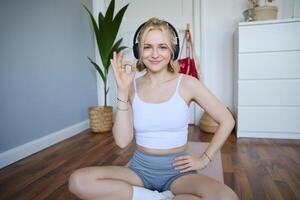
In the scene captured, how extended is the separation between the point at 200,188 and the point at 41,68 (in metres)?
1.87

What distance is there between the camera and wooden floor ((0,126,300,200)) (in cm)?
136

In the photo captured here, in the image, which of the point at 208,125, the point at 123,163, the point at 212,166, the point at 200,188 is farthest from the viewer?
the point at 208,125

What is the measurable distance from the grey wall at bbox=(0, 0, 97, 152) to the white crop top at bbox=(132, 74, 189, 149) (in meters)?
1.34

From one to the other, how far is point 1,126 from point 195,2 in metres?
2.31

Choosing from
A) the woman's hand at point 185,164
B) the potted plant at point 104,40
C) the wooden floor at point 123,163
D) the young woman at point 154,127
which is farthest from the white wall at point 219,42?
the woman's hand at point 185,164

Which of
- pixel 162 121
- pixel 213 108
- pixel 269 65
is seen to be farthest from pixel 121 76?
pixel 269 65

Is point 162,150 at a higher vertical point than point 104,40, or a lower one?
lower

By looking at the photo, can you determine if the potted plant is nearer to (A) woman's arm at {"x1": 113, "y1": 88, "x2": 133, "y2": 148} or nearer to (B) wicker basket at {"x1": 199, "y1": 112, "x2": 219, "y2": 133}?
(B) wicker basket at {"x1": 199, "y1": 112, "x2": 219, "y2": 133}

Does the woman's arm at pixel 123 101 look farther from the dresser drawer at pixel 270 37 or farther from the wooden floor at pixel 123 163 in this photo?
the dresser drawer at pixel 270 37

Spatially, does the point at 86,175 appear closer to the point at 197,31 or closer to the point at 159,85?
the point at 159,85

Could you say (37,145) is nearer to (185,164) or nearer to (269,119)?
(185,164)

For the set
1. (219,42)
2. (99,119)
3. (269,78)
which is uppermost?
(219,42)

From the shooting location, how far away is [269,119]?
2.30m

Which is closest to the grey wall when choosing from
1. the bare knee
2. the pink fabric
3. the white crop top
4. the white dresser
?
the pink fabric
